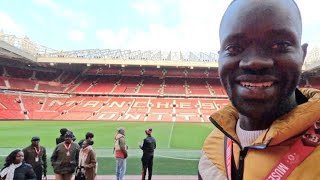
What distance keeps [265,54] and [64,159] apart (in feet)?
20.2

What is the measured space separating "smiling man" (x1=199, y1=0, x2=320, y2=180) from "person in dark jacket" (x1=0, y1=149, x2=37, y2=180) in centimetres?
466

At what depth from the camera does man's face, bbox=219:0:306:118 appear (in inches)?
37.2

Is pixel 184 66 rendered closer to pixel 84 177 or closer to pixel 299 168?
pixel 84 177

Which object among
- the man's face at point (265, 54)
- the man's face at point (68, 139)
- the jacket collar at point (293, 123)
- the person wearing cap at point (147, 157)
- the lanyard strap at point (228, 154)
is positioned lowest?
the person wearing cap at point (147, 157)

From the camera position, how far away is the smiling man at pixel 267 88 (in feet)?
2.96

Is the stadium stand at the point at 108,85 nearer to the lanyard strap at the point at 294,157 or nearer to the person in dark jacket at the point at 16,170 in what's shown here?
the person in dark jacket at the point at 16,170

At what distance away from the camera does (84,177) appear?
6.50 meters

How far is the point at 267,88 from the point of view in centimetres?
95

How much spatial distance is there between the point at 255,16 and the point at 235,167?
488mm

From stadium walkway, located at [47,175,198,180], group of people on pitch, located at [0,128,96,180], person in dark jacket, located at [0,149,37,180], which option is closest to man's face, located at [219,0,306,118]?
person in dark jacket, located at [0,149,37,180]

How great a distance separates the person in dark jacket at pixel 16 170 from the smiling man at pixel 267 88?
4660 mm

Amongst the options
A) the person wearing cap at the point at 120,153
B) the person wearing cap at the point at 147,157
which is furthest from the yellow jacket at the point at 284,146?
the person wearing cap at the point at 147,157

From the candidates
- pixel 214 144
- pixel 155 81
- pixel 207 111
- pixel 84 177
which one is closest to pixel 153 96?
pixel 155 81

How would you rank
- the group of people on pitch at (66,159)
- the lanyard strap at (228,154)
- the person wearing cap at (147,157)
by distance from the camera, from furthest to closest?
1. the person wearing cap at (147,157)
2. the group of people on pitch at (66,159)
3. the lanyard strap at (228,154)
